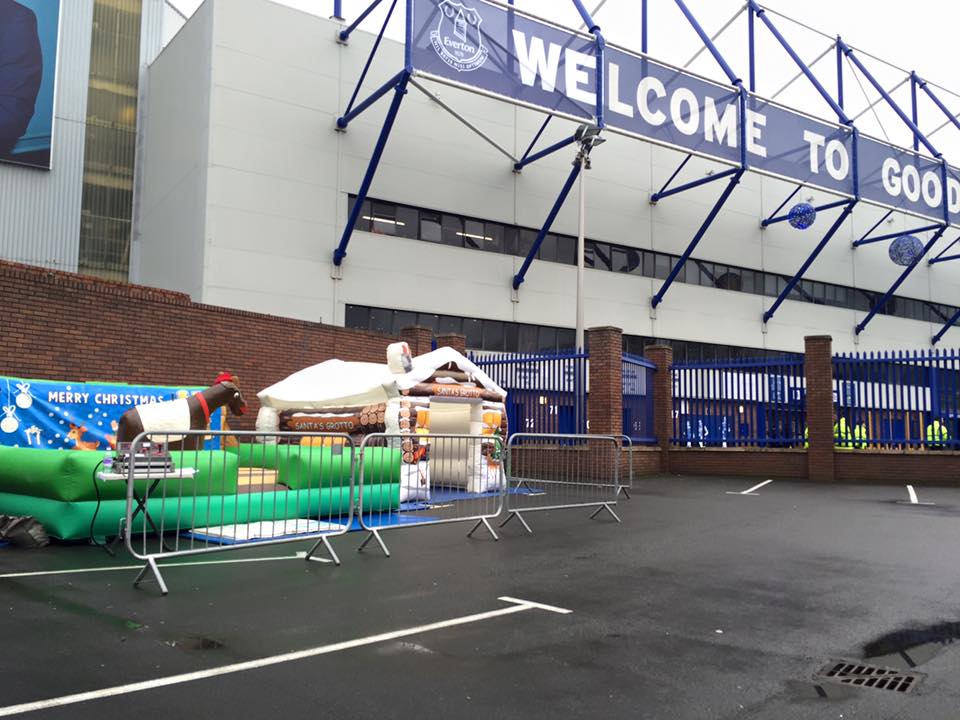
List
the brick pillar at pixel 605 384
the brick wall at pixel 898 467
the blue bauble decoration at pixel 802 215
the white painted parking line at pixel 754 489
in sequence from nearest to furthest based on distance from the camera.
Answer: the white painted parking line at pixel 754 489 → the brick wall at pixel 898 467 → the brick pillar at pixel 605 384 → the blue bauble decoration at pixel 802 215

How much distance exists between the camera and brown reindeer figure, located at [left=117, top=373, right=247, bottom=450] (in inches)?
374

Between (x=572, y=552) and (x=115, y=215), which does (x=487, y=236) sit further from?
(x=572, y=552)

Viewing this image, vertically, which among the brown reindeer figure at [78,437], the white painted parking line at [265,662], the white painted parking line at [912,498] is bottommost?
the white painted parking line at [265,662]

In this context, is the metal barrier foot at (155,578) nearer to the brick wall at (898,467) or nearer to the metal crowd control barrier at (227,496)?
the metal crowd control barrier at (227,496)

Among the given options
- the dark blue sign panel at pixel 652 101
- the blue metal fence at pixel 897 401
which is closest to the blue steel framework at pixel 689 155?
the dark blue sign panel at pixel 652 101

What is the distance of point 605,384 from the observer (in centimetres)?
1781

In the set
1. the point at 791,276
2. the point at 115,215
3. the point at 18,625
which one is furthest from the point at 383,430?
the point at 791,276

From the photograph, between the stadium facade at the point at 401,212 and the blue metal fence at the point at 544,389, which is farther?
the stadium facade at the point at 401,212

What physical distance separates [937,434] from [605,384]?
7157mm

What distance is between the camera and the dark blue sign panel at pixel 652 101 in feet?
63.6

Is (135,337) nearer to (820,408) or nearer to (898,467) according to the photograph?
(820,408)

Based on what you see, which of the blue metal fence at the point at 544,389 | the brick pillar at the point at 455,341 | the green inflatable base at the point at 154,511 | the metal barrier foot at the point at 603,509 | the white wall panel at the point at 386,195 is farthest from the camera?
the white wall panel at the point at 386,195

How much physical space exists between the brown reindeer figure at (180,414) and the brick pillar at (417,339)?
26.1ft

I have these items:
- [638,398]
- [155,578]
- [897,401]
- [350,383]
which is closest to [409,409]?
[350,383]
